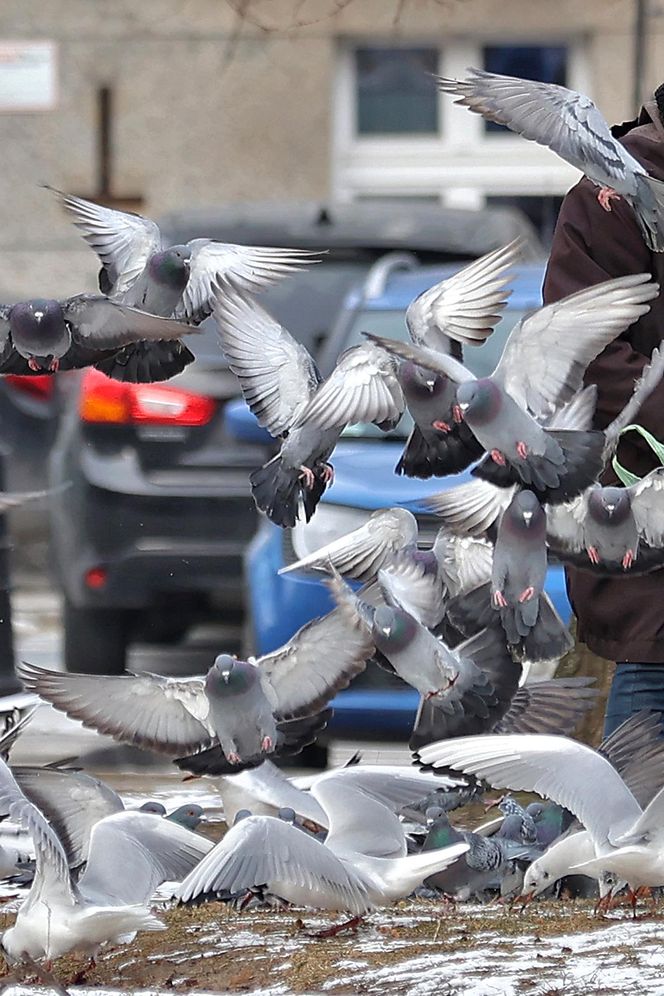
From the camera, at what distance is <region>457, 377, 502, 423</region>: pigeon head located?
3.88m

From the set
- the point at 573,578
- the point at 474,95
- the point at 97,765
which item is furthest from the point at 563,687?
the point at 97,765

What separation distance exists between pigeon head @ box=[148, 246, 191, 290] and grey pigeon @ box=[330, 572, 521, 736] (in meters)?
0.73

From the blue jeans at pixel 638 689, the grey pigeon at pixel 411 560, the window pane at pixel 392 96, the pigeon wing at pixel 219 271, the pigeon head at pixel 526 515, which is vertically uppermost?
the window pane at pixel 392 96

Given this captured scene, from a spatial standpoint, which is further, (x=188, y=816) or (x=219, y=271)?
(x=188, y=816)

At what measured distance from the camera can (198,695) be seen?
4.24 metres

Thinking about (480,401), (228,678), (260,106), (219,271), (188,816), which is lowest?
(188,816)

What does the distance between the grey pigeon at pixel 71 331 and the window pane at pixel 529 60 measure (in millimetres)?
10556

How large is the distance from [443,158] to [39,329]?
430 inches

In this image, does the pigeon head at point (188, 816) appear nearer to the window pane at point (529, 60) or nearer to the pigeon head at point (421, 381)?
the pigeon head at point (421, 381)

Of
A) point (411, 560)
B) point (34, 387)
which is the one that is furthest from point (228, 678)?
point (34, 387)

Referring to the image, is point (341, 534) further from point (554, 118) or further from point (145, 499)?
point (554, 118)

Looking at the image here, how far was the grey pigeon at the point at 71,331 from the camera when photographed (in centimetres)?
412

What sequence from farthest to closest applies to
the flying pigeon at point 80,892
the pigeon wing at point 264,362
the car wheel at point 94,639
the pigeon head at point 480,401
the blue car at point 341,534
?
the car wheel at point 94,639, the blue car at point 341,534, the pigeon wing at point 264,362, the pigeon head at point 480,401, the flying pigeon at point 80,892

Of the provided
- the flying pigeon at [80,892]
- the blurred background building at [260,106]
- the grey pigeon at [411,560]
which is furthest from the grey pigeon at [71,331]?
the blurred background building at [260,106]
